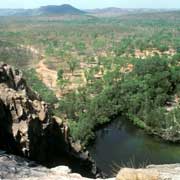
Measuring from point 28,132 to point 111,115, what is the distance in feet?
94.8

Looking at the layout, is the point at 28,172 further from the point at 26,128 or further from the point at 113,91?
the point at 113,91

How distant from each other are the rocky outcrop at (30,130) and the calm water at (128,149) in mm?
12200

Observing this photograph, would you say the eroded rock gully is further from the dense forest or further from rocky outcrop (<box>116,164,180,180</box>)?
the dense forest

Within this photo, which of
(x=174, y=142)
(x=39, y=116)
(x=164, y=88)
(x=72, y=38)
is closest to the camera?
(x=39, y=116)

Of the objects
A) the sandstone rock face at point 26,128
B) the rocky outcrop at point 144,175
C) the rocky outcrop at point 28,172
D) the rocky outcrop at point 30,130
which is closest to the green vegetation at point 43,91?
the rocky outcrop at point 30,130

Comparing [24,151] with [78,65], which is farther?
[78,65]

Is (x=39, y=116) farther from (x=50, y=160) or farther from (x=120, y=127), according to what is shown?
(x=120, y=127)

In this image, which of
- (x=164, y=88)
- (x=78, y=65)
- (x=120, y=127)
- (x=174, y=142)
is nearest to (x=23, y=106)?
(x=174, y=142)

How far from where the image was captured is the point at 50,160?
18.2m

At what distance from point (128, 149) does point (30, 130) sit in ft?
68.9

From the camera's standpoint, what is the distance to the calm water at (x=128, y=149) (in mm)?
33250

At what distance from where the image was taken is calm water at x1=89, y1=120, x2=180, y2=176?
33250mm

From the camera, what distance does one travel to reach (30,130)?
56.0ft

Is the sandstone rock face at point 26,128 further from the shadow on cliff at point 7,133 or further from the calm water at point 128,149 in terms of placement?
the calm water at point 128,149
